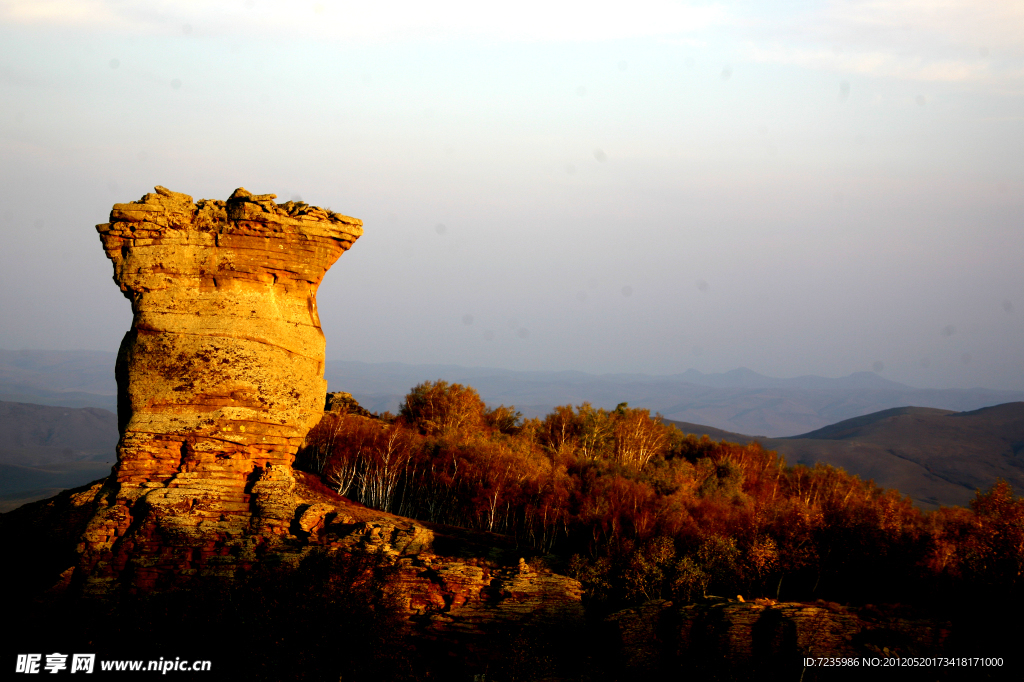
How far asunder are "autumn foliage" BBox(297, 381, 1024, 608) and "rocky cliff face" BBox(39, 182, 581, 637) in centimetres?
336

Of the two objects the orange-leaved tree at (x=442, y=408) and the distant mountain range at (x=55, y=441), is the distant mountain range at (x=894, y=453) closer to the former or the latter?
the distant mountain range at (x=55, y=441)

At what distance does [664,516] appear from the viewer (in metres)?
23.5

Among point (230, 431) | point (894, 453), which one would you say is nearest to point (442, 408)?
point (230, 431)

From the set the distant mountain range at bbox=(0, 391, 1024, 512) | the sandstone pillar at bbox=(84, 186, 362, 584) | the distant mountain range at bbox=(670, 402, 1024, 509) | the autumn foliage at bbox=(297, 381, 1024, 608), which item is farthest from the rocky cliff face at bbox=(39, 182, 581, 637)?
the distant mountain range at bbox=(670, 402, 1024, 509)

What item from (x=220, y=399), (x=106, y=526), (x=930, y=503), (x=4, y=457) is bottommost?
(x=4, y=457)

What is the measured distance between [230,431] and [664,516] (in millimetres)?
12595

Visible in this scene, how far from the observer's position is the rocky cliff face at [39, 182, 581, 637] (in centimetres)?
1739

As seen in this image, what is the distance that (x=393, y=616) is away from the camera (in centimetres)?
1698

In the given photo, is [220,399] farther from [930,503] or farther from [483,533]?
[930,503]

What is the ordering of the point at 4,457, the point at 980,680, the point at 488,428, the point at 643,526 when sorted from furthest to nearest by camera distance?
the point at 4,457 < the point at 488,428 < the point at 643,526 < the point at 980,680

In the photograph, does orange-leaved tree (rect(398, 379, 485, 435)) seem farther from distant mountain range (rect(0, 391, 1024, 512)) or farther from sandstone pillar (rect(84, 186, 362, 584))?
distant mountain range (rect(0, 391, 1024, 512))

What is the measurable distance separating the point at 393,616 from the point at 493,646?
2.25 m

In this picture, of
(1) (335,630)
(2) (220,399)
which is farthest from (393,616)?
(2) (220,399)

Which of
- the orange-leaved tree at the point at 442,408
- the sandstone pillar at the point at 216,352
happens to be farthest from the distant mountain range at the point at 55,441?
the sandstone pillar at the point at 216,352
